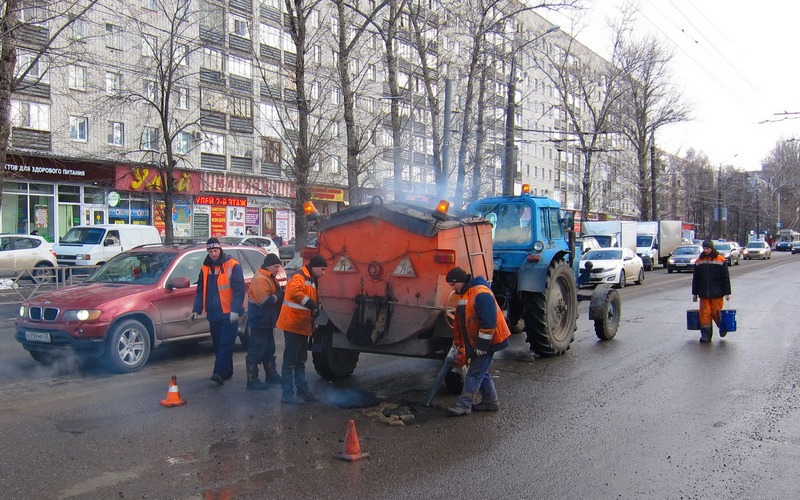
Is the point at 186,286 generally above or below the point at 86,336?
above

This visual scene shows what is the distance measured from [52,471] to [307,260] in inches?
134

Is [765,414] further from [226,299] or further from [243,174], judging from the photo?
[243,174]

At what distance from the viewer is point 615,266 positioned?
79.3ft

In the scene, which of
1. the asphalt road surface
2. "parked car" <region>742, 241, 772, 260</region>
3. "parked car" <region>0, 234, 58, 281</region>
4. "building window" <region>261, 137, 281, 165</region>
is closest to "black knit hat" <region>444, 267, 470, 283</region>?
the asphalt road surface

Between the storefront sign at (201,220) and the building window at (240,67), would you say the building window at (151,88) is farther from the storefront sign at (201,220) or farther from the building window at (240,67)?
the storefront sign at (201,220)

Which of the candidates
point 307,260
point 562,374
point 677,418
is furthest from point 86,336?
point 677,418

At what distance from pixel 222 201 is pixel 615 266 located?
76.5 feet

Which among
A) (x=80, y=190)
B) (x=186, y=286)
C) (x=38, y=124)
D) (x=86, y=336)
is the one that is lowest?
(x=86, y=336)

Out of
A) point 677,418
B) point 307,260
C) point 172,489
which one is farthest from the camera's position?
point 307,260

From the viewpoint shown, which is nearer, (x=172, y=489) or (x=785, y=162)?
(x=172, y=489)

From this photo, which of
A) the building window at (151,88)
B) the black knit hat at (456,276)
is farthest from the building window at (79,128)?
the black knit hat at (456,276)

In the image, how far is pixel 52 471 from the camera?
192 inches

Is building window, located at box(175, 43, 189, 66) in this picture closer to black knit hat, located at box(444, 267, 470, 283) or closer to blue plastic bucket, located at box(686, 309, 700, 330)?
blue plastic bucket, located at box(686, 309, 700, 330)

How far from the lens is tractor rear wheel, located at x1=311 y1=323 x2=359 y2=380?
788cm
